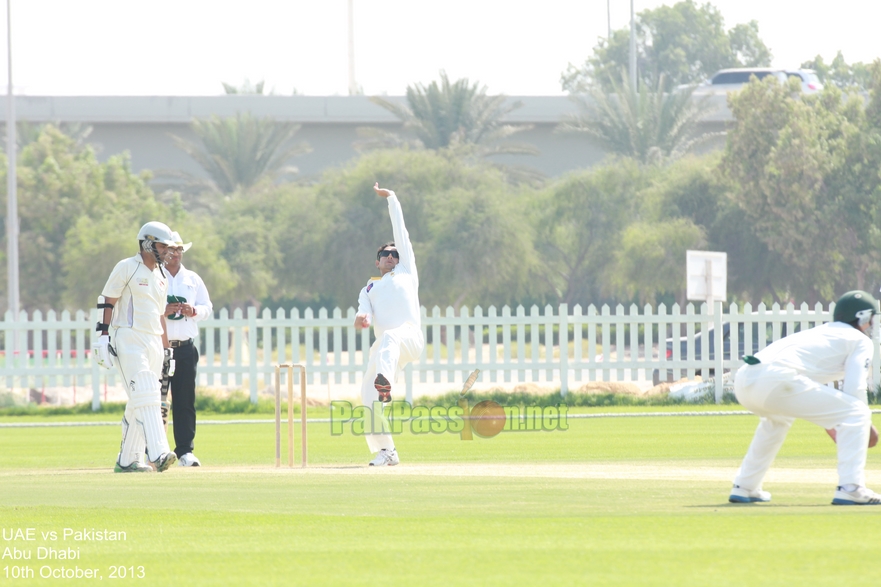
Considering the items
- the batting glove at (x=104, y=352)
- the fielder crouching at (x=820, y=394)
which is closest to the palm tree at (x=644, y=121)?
the batting glove at (x=104, y=352)

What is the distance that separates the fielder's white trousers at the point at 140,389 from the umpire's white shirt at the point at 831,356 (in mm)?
4651

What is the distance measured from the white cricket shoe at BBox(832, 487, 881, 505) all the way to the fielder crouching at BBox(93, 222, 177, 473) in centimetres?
500

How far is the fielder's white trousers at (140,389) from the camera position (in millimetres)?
10500

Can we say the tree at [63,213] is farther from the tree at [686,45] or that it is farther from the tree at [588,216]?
the tree at [686,45]

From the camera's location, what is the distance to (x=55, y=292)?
42156mm

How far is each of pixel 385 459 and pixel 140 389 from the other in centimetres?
198

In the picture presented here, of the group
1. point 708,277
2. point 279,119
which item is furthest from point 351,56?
point 708,277

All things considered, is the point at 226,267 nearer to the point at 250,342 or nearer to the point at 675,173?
the point at 675,173

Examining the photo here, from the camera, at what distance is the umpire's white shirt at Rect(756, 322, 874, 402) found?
7754mm

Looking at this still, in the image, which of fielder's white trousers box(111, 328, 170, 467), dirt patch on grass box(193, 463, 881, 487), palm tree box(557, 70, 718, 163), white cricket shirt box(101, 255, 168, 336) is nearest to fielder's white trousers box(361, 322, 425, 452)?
dirt patch on grass box(193, 463, 881, 487)

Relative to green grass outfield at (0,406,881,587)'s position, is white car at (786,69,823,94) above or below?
above

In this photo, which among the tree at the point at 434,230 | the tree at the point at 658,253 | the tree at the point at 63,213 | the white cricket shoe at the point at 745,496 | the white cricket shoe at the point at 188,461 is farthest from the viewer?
the tree at the point at 434,230

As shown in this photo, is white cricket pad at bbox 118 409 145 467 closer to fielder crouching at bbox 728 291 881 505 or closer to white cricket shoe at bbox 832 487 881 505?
fielder crouching at bbox 728 291 881 505

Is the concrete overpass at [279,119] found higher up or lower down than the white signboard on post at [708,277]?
higher up
